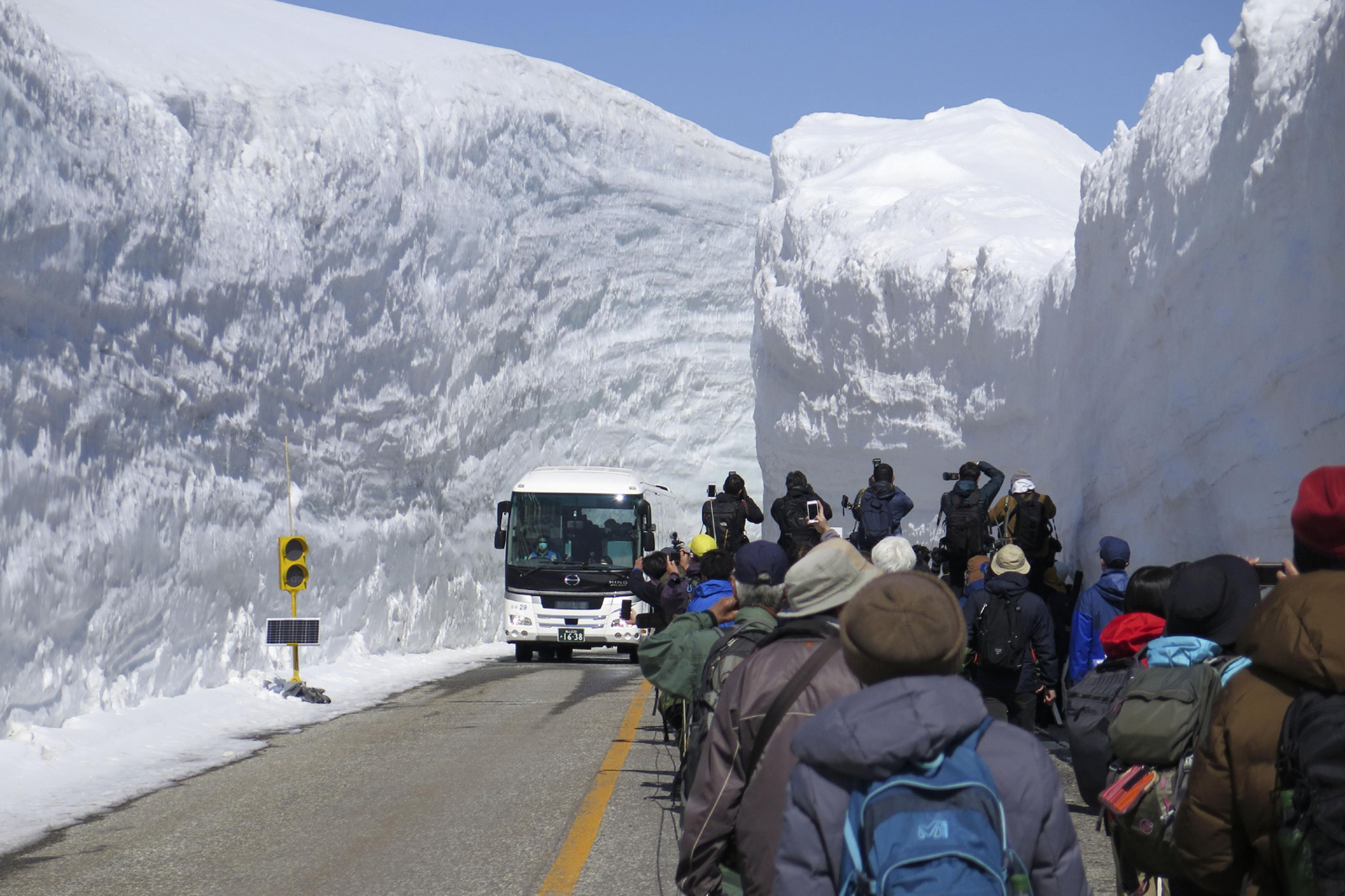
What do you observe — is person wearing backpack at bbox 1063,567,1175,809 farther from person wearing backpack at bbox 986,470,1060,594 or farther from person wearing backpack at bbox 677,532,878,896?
person wearing backpack at bbox 986,470,1060,594

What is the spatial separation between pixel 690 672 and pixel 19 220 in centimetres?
890

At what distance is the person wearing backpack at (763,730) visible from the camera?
118 inches

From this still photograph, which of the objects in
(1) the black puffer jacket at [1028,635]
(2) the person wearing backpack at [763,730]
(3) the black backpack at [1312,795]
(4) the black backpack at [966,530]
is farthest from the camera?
(4) the black backpack at [966,530]

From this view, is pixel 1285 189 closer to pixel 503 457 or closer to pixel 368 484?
pixel 368 484

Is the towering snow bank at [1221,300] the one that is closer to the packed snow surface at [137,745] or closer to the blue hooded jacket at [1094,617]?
the blue hooded jacket at [1094,617]

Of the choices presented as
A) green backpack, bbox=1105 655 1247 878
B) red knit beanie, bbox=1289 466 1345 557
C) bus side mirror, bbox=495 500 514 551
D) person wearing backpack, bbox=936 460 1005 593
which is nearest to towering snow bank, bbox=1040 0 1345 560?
person wearing backpack, bbox=936 460 1005 593

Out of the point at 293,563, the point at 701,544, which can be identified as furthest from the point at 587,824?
the point at 293,563

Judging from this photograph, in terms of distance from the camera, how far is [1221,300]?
31.8ft

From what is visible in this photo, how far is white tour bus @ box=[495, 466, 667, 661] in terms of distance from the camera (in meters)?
19.1

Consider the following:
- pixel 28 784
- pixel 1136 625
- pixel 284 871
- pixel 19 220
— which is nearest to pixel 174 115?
pixel 19 220

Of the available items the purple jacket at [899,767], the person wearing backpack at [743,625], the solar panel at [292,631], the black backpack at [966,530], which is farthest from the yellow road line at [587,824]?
the solar panel at [292,631]

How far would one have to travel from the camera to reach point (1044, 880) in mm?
2330

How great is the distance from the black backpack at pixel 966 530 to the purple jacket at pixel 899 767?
28.2 feet

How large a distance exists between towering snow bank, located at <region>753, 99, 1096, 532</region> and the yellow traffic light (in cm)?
966
